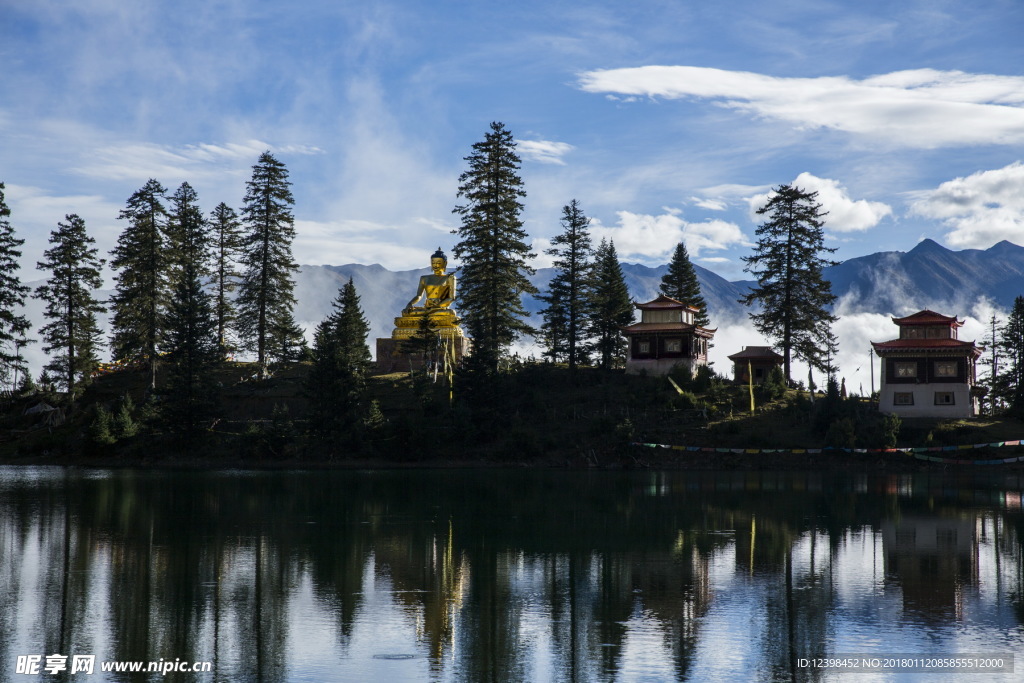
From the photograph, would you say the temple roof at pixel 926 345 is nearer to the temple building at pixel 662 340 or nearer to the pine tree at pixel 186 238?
the temple building at pixel 662 340

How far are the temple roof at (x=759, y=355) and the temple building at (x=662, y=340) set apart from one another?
3141 millimetres

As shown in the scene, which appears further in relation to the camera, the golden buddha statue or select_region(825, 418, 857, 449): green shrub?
the golden buddha statue

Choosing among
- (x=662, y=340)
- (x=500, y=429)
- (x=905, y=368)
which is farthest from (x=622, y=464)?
(x=905, y=368)

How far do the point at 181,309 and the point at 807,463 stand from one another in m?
40.4

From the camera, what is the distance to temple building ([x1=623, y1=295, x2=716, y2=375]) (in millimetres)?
74188

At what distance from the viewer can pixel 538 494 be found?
41.8 meters

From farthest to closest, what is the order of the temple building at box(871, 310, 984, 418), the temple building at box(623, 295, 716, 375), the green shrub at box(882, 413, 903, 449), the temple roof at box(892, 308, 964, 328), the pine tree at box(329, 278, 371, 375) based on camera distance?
1. the temple building at box(623, 295, 716, 375)
2. the temple roof at box(892, 308, 964, 328)
3. the temple building at box(871, 310, 984, 418)
4. the pine tree at box(329, 278, 371, 375)
5. the green shrub at box(882, 413, 903, 449)

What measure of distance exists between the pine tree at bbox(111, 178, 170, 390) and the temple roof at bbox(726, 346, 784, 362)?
140ft

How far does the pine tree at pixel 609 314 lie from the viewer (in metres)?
80.1

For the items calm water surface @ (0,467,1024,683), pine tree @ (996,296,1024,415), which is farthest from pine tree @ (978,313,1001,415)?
calm water surface @ (0,467,1024,683)

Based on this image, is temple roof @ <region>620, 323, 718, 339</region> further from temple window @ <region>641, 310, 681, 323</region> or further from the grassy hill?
the grassy hill

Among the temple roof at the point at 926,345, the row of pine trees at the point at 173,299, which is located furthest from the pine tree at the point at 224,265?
the temple roof at the point at 926,345

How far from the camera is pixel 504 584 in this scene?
22.5 m

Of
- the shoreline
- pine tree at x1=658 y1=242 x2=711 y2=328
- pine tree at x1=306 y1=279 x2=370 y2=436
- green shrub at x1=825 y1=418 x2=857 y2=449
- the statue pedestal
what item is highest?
pine tree at x1=658 y1=242 x2=711 y2=328
